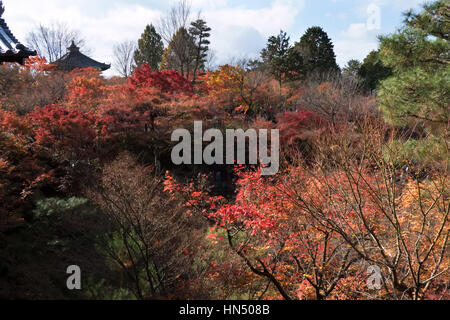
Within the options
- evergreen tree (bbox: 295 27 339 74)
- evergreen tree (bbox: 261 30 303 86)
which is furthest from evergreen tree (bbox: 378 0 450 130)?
evergreen tree (bbox: 295 27 339 74)

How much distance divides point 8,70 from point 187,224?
15.4 meters

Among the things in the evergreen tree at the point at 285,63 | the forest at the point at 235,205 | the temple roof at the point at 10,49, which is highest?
the evergreen tree at the point at 285,63

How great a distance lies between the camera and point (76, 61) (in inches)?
1064

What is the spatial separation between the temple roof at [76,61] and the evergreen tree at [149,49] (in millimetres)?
4045

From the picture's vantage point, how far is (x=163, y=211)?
27.4ft

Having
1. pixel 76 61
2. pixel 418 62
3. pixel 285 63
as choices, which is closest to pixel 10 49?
pixel 418 62

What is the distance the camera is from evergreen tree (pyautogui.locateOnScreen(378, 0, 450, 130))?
6.75 m

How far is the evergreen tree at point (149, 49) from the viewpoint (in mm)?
30734

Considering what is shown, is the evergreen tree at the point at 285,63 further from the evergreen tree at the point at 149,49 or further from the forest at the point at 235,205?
the evergreen tree at the point at 149,49

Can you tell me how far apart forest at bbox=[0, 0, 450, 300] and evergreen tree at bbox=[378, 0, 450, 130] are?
3 cm

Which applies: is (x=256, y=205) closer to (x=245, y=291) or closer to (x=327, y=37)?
(x=245, y=291)

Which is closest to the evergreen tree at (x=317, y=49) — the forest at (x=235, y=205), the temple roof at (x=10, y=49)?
the forest at (x=235, y=205)

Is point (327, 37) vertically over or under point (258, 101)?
over
